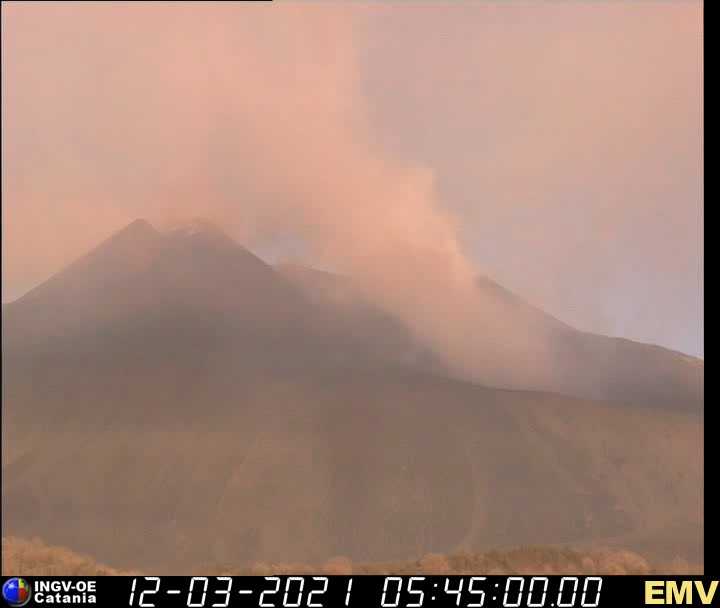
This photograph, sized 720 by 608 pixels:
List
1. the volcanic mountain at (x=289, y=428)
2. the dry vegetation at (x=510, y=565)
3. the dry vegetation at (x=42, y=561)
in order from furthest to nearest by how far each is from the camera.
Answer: the volcanic mountain at (x=289, y=428), the dry vegetation at (x=510, y=565), the dry vegetation at (x=42, y=561)

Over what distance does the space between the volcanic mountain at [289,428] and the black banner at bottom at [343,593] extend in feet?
30.2

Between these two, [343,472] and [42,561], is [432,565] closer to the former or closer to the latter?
[343,472]

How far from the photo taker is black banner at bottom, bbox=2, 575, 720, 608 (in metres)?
14.2

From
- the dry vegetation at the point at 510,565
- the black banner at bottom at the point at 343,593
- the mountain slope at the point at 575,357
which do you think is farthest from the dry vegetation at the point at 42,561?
the mountain slope at the point at 575,357

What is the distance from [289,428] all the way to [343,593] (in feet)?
54.1

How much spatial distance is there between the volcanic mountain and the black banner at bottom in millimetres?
9210

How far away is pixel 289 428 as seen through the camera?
30688mm

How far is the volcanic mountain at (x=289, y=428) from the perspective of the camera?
26.0 metres

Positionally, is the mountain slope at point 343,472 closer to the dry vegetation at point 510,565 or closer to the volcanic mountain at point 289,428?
the volcanic mountain at point 289,428

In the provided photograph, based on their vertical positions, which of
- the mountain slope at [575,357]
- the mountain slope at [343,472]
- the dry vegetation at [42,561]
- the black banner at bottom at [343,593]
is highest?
the mountain slope at [575,357]

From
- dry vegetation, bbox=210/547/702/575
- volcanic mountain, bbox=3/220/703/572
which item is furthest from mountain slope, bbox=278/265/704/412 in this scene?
dry vegetation, bbox=210/547/702/575

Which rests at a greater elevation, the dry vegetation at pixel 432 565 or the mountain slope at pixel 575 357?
the mountain slope at pixel 575 357

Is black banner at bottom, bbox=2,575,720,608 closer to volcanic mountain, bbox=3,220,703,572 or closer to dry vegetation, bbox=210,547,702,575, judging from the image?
dry vegetation, bbox=210,547,702,575

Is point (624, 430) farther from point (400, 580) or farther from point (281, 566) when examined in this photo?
point (400, 580)
